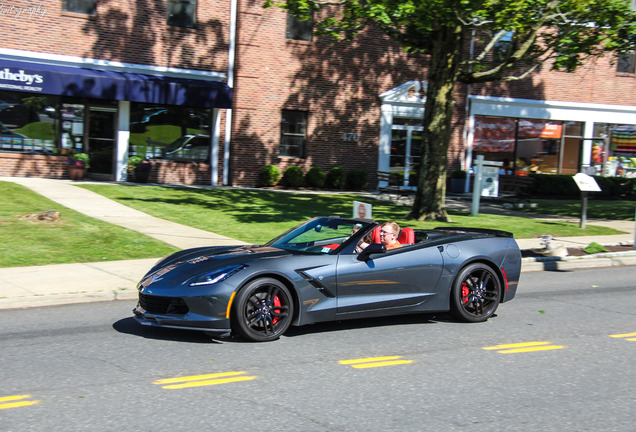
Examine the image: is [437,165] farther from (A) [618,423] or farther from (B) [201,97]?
(A) [618,423]

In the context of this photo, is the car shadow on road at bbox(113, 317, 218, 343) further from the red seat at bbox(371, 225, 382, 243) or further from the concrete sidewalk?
the red seat at bbox(371, 225, 382, 243)

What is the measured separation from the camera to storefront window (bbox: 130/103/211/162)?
23812 millimetres

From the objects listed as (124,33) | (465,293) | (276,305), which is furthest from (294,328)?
(124,33)

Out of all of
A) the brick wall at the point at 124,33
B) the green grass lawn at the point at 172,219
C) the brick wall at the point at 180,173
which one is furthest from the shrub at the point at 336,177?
the brick wall at the point at 124,33

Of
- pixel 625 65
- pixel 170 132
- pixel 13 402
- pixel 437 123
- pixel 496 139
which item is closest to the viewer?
pixel 13 402

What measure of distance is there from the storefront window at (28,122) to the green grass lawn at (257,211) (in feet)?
11.0

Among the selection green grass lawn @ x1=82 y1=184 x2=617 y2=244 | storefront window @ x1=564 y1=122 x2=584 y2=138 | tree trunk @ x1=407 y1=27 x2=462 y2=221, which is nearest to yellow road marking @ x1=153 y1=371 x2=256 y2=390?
green grass lawn @ x1=82 y1=184 x2=617 y2=244

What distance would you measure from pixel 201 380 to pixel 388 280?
268 cm

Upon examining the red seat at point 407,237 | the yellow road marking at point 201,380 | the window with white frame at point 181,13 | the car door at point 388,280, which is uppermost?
the window with white frame at point 181,13

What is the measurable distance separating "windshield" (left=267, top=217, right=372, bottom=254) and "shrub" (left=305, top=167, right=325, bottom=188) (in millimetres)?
17298

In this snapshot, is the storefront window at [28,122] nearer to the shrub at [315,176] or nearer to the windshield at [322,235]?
the shrub at [315,176]

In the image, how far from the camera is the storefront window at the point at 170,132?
2381cm

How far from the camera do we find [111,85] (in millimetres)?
22016

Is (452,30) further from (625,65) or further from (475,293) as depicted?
(625,65)
